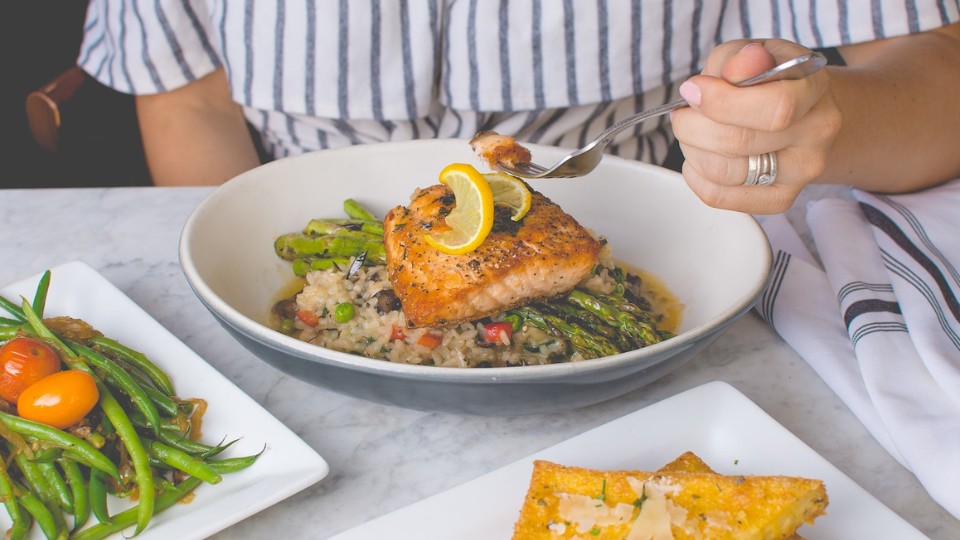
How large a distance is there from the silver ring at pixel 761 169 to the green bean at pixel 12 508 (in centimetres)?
141

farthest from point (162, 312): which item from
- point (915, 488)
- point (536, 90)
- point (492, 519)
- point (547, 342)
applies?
point (915, 488)

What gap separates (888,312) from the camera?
179 centimetres

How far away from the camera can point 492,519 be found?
127cm

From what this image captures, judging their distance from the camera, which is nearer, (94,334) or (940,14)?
(94,334)

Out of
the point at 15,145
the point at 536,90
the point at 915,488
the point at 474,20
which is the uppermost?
the point at 474,20

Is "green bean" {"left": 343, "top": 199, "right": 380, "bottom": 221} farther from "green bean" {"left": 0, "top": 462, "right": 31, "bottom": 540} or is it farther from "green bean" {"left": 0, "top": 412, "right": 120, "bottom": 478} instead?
"green bean" {"left": 0, "top": 462, "right": 31, "bottom": 540}

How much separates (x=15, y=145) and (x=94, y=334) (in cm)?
335

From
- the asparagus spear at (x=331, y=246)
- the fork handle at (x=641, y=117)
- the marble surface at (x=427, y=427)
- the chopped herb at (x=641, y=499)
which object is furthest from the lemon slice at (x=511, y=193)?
the chopped herb at (x=641, y=499)

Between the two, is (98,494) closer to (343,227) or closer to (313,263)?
(313,263)

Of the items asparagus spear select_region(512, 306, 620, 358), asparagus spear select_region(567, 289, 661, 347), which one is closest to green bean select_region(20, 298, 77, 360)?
asparagus spear select_region(512, 306, 620, 358)

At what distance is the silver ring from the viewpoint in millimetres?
1635

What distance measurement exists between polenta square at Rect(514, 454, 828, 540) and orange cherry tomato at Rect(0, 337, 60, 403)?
95 centimetres

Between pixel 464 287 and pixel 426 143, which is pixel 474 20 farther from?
pixel 464 287

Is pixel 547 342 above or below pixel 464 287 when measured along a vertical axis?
below
